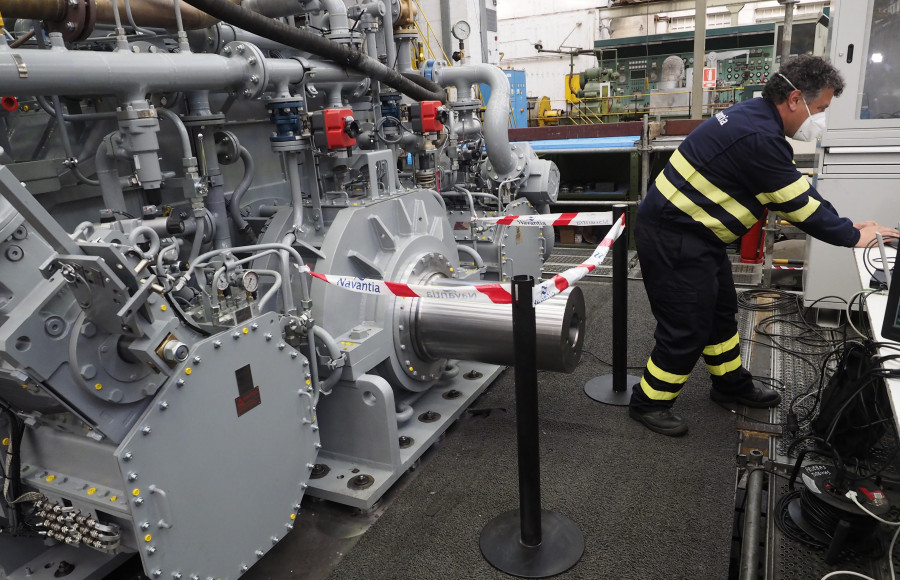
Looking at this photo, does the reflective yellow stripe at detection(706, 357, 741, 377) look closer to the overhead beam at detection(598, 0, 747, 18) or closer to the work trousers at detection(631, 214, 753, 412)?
the work trousers at detection(631, 214, 753, 412)

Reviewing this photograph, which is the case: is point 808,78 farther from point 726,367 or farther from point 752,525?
point 752,525

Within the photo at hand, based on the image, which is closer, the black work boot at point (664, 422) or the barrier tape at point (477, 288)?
the barrier tape at point (477, 288)

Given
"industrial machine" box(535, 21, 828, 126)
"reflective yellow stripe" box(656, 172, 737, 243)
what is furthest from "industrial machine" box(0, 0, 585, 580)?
"industrial machine" box(535, 21, 828, 126)

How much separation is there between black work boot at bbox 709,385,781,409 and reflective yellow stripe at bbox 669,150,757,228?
0.89 m

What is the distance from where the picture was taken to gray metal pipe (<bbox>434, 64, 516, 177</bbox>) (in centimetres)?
403

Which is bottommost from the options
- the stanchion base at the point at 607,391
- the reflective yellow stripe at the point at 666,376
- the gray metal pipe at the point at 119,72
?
the stanchion base at the point at 607,391

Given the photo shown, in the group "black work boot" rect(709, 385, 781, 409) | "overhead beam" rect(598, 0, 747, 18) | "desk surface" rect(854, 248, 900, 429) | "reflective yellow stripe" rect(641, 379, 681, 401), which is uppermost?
"overhead beam" rect(598, 0, 747, 18)

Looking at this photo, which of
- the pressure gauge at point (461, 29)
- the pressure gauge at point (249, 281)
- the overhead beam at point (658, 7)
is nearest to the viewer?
the pressure gauge at point (249, 281)

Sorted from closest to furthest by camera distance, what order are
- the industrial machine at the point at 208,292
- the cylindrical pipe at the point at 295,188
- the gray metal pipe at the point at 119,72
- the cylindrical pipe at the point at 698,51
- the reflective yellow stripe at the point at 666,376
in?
the industrial machine at the point at 208,292, the gray metal pipe at the point at 119,72, the cylindrical pipe at the point at 295,188, the reflective yellow stripe at the point at 666,376, the cylindrical pipe at the point at 698,51

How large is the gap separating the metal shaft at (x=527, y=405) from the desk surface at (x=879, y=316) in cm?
91

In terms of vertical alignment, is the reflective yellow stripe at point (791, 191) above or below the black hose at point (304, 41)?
below

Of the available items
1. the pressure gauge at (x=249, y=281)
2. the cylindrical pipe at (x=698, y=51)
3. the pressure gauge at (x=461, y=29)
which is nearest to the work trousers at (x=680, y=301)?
the pressure gauge at (x=249, y=281)

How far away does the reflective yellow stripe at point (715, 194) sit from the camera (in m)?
2.59

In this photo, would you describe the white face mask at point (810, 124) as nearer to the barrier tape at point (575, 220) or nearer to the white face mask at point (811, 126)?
the white face mask at point (811, 126)
